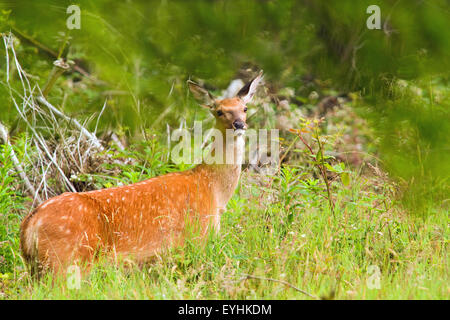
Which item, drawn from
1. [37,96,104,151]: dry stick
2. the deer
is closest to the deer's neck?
the deer

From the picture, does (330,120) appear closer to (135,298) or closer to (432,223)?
(432,223)

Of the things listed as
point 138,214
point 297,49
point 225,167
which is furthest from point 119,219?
point 297,49

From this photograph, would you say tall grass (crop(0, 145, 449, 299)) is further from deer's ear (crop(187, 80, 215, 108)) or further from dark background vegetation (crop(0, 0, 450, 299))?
deer's ear (crop(187, 80, 215, 108))

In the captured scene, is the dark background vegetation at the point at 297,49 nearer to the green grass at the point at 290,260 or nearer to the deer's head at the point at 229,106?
the green grass at the point at 290,260

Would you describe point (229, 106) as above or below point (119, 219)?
above

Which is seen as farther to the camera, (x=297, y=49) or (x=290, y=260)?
(x=290, y=260)

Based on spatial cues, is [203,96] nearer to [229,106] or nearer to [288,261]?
[229,106]

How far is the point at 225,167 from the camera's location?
16.3 feet

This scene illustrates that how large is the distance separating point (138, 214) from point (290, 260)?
1.20m

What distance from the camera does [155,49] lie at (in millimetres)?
3076

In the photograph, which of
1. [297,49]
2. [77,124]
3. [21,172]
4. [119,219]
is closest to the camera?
[297,49]

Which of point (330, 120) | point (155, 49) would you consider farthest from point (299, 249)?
point (330, 120)

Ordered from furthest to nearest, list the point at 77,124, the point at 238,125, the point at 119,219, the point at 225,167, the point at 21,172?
1. the point at 77,124
2. the point at 21,172
3. the point at 225,167
4. the point at 238,125
5. the point at 119,219
